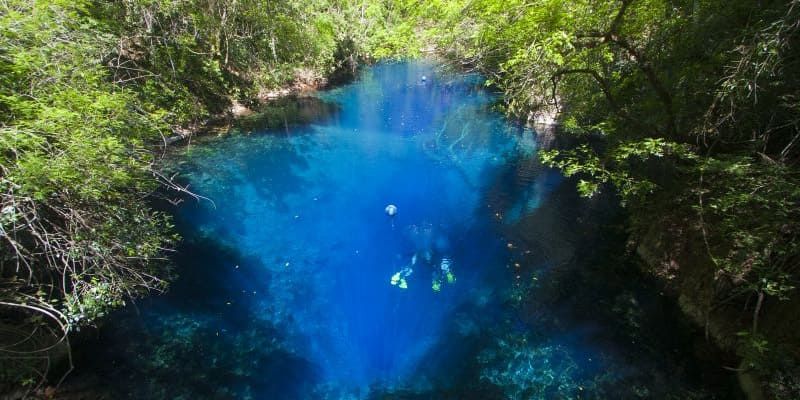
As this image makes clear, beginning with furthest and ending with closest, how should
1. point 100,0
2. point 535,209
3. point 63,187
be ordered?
point 535,209 → point 100,0 → point 63,187

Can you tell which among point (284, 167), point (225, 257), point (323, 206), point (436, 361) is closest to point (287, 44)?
point (284, 167)

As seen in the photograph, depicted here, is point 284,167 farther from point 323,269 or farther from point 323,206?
point 323,269

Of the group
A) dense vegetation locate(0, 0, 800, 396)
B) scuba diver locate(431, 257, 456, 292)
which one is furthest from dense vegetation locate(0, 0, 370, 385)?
scuba diver locate(431, 257, 456, 292)

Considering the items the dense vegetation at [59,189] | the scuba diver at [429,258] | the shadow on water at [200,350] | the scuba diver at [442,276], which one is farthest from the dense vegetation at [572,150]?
the scuba diver at [429,258]

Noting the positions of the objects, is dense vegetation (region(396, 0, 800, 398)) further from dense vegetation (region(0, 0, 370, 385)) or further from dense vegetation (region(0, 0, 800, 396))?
dense vegetation (region(0, 0, 370, 385))

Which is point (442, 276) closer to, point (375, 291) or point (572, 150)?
point (375, 291)

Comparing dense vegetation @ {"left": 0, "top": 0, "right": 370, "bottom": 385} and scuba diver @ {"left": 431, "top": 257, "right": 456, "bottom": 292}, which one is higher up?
dense vegetation @ {"left": 0, "top": 0, "right": 370, "bottom": 385}
